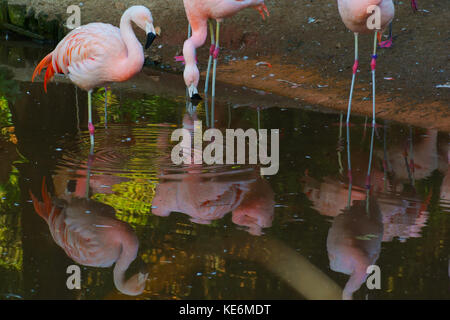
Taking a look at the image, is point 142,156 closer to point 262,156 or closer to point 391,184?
point 262,156

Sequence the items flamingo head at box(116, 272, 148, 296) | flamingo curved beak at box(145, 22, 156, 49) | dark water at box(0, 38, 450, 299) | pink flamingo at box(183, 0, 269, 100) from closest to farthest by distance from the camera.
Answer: flamingo head at box(116, 272, 148, 296) < dark water at box(0, 38, 450, 299) < flamingo curved beak at box(145, 22, 156, 49) < pink flamingo at box(183, 0, 269, 100)

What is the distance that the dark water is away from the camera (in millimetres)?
3781

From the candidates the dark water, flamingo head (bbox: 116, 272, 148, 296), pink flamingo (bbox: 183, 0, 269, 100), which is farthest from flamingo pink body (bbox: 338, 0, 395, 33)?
flamingo head (bbox: 116, 272, 148, 296)

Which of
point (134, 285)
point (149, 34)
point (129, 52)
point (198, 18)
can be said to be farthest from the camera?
point (198, 18)

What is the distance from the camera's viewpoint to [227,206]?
4.83 m

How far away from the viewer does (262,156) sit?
5898mm

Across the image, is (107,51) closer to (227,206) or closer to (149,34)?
(149,34)

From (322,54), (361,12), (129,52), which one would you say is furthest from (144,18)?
(322,54)

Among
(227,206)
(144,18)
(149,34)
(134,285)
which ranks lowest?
(134,285)

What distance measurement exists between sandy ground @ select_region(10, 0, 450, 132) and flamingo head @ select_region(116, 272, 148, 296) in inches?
163

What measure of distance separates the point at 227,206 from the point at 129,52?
1644 mm

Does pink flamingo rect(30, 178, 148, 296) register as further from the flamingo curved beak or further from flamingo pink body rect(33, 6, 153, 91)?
the flamingo curved beak

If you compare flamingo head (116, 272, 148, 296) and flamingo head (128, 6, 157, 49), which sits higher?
flamingo head (128, 6, 157, 49)
